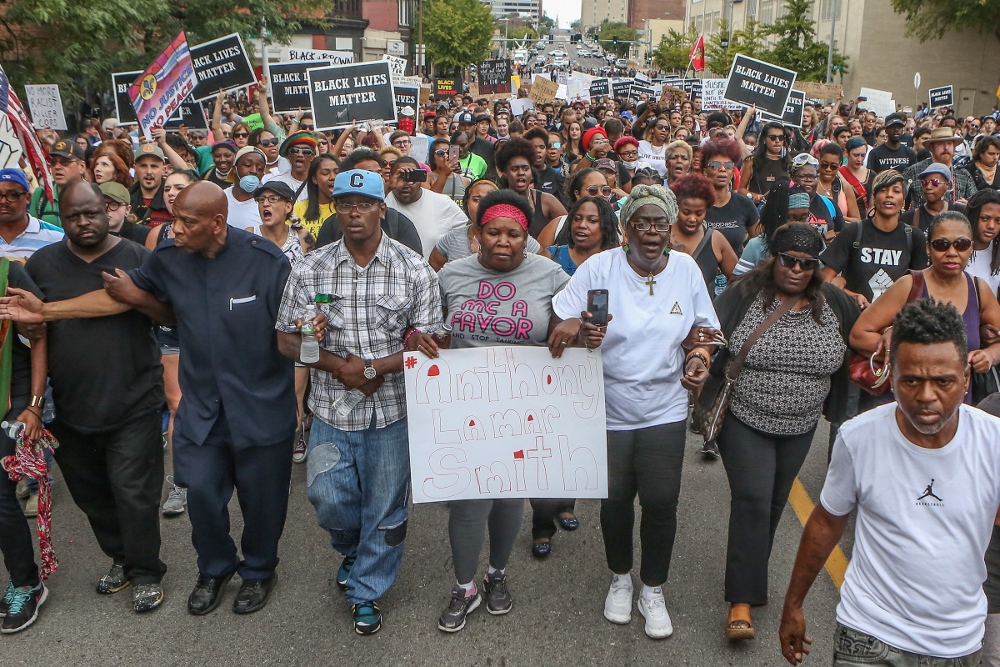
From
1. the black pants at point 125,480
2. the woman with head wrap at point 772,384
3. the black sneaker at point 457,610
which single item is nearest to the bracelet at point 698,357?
the woman with head wrap at point 772,384

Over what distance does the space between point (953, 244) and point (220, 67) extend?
9372mm

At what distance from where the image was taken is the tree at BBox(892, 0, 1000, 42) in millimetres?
42625

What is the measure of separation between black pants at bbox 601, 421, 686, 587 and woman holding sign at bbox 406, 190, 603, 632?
446mm

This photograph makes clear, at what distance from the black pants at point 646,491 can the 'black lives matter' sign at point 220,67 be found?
344 inches

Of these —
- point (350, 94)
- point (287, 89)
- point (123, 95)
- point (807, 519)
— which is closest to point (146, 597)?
point (807, 519)

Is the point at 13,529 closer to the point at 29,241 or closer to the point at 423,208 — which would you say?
the point at 29,241

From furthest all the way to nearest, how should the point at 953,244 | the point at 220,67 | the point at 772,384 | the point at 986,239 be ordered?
the point at 220,67 → the point at 986,239 → the point at 953,244 → the point at 772,384

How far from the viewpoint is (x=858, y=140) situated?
33.6 ft

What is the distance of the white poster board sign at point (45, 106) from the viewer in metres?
12.9

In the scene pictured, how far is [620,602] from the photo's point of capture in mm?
4273

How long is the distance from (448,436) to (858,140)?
7836 mm

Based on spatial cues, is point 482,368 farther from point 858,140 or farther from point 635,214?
point 858,140

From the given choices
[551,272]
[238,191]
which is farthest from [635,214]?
[238,191]

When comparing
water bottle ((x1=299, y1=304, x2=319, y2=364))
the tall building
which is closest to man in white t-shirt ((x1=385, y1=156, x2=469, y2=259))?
water bottle ((x1=299, y1=304, x2=319, y2=364))
